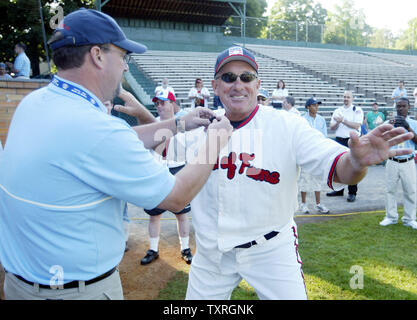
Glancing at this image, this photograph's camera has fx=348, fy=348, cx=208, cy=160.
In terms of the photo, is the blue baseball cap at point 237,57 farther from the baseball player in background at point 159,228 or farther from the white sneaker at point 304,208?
the white sneaker at point 304,208

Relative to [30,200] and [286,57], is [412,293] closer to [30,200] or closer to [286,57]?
[30,200]

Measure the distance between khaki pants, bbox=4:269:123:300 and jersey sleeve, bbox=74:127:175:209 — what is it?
1.60 feet

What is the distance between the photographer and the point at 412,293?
3.99 metres

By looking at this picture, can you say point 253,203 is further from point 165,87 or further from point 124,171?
point 165,87

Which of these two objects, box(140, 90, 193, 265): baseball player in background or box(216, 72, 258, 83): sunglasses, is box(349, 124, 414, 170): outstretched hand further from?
box(140, 90, 193, 265): baseball player in background

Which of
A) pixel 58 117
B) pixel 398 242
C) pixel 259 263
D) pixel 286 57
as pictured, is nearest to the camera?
pixel 58 117

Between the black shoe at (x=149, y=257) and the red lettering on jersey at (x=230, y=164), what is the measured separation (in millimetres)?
2814

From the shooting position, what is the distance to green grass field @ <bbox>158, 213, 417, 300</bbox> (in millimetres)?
4039

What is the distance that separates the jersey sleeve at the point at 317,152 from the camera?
2232 mm

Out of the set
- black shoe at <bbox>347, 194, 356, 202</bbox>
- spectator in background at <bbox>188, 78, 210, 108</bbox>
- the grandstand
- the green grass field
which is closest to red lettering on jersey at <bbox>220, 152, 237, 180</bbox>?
the green grass field

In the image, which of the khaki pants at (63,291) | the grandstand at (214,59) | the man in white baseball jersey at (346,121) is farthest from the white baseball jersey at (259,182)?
the grandstand at (214,59)
